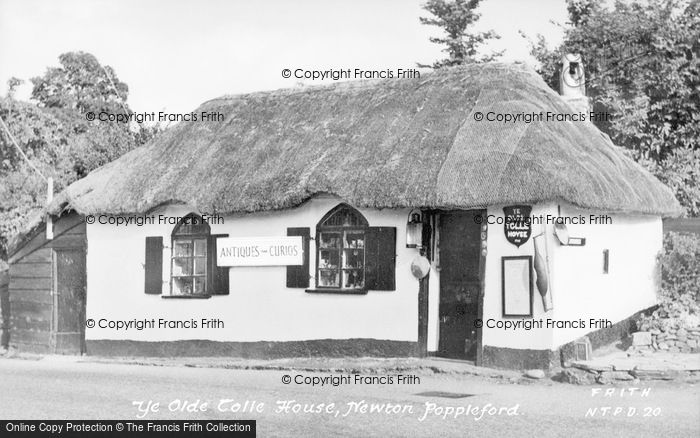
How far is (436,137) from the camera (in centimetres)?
1540

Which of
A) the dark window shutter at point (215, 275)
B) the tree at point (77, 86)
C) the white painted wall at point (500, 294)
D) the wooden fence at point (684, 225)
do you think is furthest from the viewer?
the tree at point (77, 86)

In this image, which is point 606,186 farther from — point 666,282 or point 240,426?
Answer: point 240,426

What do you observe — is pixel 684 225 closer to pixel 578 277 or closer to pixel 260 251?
pixel 578 277

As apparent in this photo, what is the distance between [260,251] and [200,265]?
136 cm

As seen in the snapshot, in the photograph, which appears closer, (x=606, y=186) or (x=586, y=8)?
(x=606, y=186)

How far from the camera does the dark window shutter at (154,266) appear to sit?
17.2 metres

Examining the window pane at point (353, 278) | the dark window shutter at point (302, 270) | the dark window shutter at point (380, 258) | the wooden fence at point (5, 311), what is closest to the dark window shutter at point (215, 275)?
the dark window shutter at point (302, 270)

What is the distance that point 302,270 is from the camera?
52.1ft

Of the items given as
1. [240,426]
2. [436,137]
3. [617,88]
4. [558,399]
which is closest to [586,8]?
[617,88]

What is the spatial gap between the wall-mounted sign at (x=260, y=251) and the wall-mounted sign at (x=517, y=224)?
344 centimetres

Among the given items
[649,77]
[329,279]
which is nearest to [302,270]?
[329,279]

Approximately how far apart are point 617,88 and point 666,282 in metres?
5.62

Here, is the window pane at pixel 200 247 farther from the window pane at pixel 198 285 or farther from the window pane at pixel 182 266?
the window pane at pixel 198 285

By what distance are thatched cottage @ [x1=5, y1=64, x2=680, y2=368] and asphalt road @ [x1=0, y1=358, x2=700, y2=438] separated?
4.59 feet
